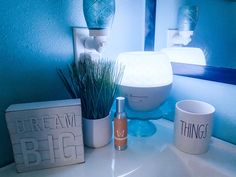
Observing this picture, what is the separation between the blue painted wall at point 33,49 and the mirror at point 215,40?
1.17ft

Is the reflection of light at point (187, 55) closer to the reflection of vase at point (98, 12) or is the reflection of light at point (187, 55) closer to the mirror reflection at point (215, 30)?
the mirror reflection at point (215, 30)

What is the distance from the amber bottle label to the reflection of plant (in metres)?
0.04

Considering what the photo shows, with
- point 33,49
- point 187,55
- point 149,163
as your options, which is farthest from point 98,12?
point 149,163

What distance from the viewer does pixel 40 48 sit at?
52 cm

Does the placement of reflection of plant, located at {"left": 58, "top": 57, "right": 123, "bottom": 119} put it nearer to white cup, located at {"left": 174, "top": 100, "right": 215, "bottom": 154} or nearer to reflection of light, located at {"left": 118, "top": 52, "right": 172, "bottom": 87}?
reflection of light, located at {"left": 118, "top": 52, "right": 172, "bottom": 87}

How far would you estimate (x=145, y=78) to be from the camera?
0.55 m

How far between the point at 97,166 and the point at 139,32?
0.52 meters

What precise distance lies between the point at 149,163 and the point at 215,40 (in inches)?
15.9

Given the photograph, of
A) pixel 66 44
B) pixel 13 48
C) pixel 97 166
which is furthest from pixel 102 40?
pixel 97 166

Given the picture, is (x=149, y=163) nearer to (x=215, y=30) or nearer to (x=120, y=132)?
(x=120, y=132)

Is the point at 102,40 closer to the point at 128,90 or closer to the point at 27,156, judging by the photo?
the point at 128,90

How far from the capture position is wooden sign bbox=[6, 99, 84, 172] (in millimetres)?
449

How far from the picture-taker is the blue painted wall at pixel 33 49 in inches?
18.4

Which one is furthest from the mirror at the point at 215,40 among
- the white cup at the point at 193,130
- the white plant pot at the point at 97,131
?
the white plant pot at the point at 97,131
